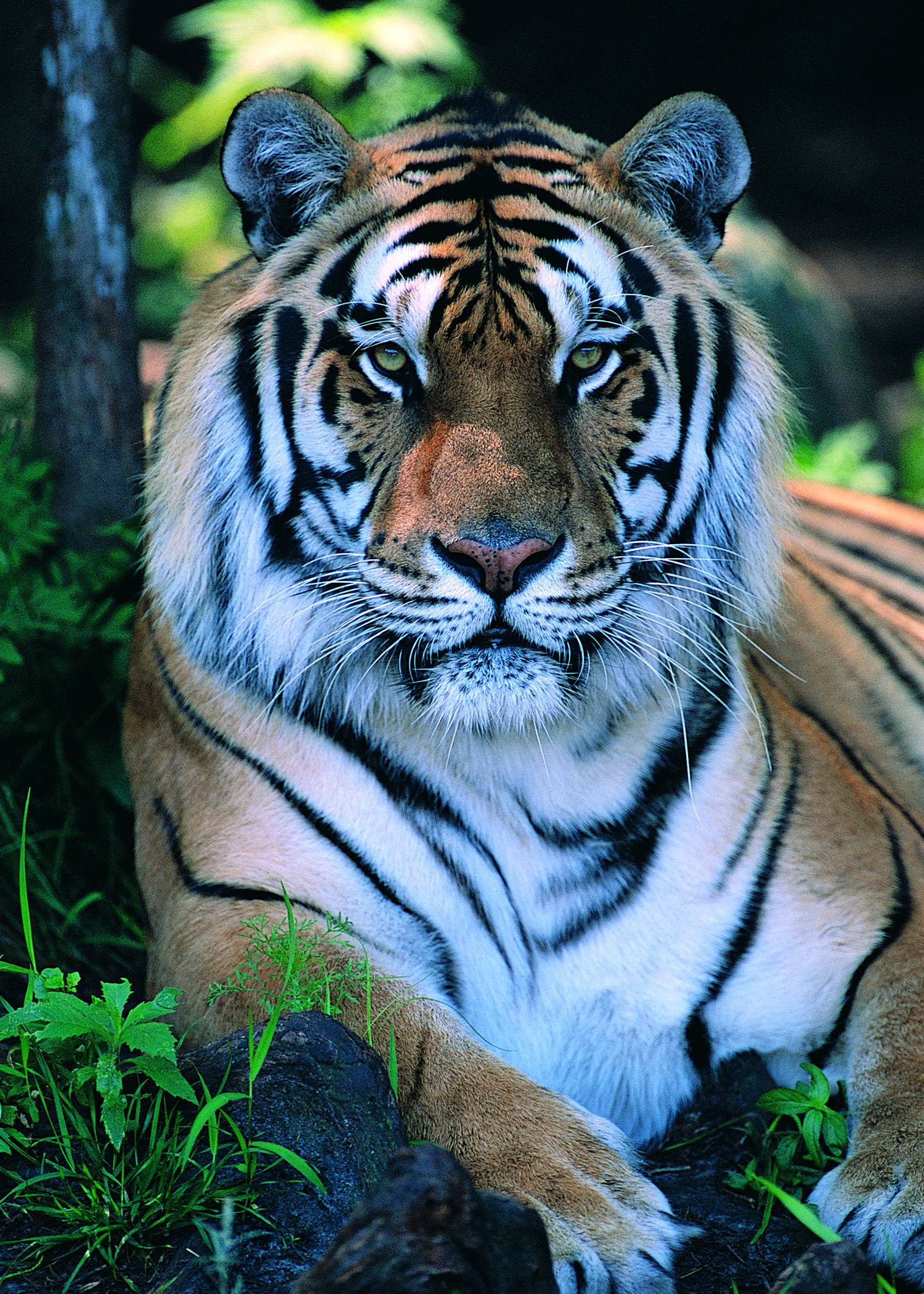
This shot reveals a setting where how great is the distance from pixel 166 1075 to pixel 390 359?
1018 mm

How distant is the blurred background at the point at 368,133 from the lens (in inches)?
A: 108

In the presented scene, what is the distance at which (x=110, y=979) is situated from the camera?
98.0 inches

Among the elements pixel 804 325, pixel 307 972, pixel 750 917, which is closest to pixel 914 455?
pixel 804 325

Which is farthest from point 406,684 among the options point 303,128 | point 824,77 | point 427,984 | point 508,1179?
point 824,77

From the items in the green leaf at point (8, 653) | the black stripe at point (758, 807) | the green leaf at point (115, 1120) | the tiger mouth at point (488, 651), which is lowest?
the green leaf at point (115, 1120)

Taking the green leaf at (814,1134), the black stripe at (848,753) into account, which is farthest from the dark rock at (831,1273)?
the black stripe at (848,753)

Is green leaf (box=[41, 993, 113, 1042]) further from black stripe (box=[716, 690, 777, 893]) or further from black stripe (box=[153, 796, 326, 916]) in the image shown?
black stripe (box=[716, 690, 777, 893])

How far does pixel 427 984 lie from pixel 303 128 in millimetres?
1275

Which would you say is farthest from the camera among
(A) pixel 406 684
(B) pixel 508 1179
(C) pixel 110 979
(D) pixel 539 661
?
(C) pixel 110 979

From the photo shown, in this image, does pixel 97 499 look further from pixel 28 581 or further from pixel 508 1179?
pixel 508 1179

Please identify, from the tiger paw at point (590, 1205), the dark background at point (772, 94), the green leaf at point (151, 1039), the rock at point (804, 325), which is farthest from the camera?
the dark background at point (772, 94)

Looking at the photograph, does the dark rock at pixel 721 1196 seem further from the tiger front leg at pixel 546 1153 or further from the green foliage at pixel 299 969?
the green foliage at pixel 299 969

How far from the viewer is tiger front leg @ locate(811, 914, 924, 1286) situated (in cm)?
169

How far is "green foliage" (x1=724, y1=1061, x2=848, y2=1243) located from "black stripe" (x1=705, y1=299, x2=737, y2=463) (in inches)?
38.0
